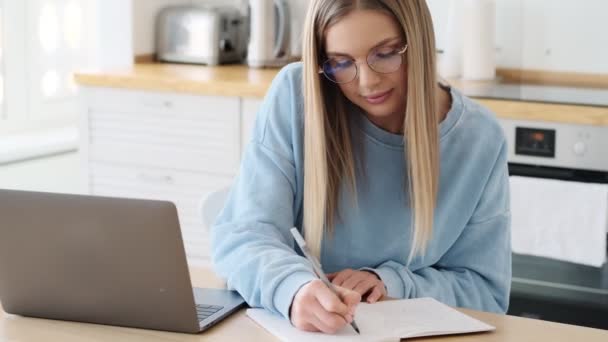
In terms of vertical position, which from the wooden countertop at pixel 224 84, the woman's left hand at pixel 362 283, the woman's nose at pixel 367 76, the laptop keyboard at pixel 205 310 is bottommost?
the laptop keyboard at pixel 205 310

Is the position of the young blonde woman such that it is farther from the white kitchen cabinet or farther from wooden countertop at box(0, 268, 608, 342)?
the white kitchen cabinet

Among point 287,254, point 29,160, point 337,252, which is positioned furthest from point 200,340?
point 29,160

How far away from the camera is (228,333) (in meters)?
1.41

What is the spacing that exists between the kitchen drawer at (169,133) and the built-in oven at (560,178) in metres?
0.88

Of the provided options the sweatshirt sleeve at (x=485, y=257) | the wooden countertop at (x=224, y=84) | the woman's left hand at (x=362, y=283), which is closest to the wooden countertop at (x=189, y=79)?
the wooden countertop at (x=224, y=84)

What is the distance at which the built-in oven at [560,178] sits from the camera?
8.87 feet

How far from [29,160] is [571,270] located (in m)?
1.88

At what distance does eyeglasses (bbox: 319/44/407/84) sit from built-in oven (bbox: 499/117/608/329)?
1262 millimetres

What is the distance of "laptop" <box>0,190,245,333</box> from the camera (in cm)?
134

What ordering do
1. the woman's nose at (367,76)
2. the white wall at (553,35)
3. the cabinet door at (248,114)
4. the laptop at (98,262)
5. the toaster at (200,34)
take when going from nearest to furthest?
the laptop at (98,262) < the woman's nose at (367,76) < the cabinet door at (248,114) < the white wall at (553,35) < the toaster at (200,34)

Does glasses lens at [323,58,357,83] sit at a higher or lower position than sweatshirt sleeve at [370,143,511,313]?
higher

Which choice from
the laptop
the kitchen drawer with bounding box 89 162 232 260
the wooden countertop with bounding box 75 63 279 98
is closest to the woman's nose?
the laptop

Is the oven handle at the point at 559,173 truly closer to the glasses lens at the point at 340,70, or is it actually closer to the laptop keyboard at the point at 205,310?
the glasses lens at the point at 340,70

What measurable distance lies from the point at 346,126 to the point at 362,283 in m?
0.30
